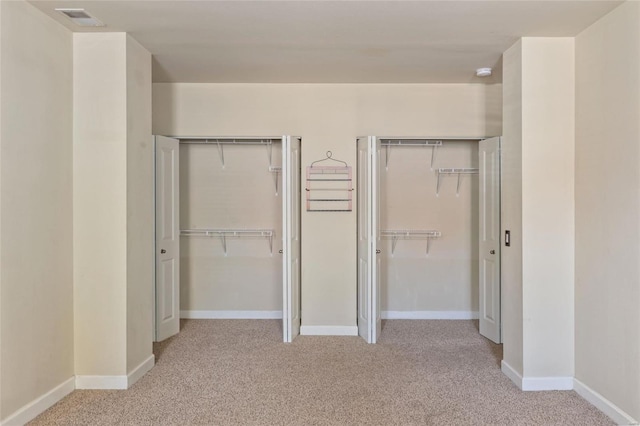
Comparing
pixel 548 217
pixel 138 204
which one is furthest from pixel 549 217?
pixel 138 204

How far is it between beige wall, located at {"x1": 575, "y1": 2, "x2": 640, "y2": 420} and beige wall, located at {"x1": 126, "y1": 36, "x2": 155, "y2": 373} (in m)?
3.16

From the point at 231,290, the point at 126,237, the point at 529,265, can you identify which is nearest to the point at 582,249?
the point at 529,265

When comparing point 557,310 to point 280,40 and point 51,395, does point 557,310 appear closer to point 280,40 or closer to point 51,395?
point 280,40

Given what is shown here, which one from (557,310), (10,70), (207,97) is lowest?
(557,310)

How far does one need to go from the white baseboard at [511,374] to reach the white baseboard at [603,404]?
373 mm

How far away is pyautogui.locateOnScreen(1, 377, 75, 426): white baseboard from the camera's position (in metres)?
2.61

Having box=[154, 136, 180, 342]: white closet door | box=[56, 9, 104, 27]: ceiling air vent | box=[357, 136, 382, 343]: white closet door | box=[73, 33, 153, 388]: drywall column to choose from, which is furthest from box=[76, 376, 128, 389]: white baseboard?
box=[56, 9, 104, 27]: ceiling air vent

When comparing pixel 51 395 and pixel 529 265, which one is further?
pixel 529 265

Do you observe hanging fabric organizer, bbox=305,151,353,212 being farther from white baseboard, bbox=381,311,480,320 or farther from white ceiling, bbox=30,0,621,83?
white baseboard, bbox=381,311,480,320

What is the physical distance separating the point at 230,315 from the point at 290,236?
4.97 feet

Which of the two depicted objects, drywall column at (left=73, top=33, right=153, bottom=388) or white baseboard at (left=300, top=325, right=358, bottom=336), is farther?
white baseboard at (left=300, top=325, right=358, bottom=336)

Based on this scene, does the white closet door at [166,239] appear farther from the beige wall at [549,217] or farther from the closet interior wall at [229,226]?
the beige wall at [549,217]

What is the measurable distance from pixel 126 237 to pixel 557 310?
3108 mm

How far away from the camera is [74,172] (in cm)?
319
